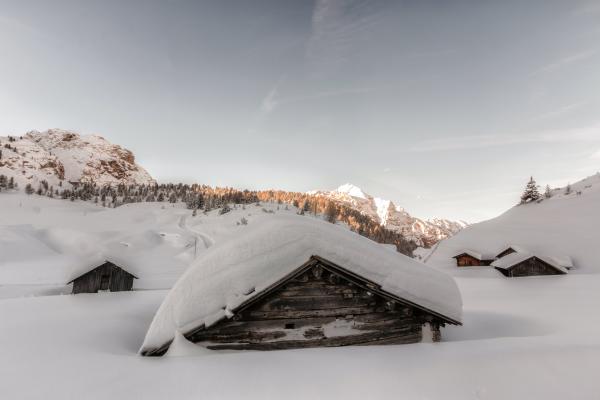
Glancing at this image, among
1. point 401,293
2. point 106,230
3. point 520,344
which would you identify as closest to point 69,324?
point 401,293

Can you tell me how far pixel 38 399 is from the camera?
13.4 ft

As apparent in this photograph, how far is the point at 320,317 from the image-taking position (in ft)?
20.7

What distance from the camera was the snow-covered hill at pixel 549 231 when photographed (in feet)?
108

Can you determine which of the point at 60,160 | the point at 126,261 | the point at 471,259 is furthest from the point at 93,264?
the point at 60,160

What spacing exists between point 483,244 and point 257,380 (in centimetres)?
4599

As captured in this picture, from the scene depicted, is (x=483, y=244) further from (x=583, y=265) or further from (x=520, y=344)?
(x=520, y=344)

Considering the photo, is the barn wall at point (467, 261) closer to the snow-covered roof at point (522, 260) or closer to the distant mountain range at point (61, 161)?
the snow-covered roof at point (522, 260)

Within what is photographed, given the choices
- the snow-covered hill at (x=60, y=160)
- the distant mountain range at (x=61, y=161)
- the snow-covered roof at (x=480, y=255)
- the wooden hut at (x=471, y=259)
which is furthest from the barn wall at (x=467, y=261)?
the snow-covered hill at (x=60, y=160)

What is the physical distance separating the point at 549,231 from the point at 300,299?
48902mm

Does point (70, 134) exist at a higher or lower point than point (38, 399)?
higher

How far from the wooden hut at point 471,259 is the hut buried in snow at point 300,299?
34204mm

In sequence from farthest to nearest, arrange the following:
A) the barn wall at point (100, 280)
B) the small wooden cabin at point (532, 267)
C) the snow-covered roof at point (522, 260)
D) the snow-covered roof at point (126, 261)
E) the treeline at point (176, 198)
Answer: the treeline at point (176, 198)
the small wooden cabin at point (532, 267)
the snow-covered roof at point (522, 260)
the snow-covered roof at point (126, 261)
the barn wall at point (100, 280)

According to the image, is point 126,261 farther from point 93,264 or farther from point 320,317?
point 320,317

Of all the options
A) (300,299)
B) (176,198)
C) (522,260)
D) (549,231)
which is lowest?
(522,260)
